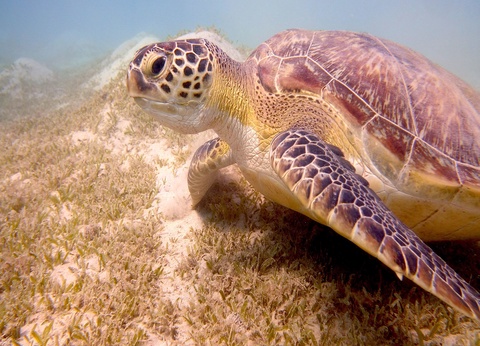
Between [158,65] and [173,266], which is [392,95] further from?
[173,266]

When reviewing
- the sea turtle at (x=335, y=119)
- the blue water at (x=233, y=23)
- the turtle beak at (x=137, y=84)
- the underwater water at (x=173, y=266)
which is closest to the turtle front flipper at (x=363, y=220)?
the sea turtle at (x=335, y=119)

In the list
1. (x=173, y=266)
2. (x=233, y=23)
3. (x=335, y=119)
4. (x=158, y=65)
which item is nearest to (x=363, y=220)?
(x=335, y=119)

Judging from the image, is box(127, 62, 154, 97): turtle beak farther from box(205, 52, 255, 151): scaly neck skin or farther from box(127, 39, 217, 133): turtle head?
box(205, 52, 255, 151): scaly neck skin

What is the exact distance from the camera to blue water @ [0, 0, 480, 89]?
2773cm

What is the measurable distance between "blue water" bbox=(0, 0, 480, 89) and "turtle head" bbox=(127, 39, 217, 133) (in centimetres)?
981

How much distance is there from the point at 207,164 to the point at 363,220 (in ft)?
5.10

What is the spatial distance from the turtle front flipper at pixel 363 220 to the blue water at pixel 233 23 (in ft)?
35.3

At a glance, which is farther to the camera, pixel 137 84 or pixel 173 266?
pixel 173 266

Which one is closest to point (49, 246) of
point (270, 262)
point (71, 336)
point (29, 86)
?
point (71, 336)

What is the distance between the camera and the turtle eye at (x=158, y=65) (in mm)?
1959

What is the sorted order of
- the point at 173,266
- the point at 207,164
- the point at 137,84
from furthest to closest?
the point at 207,164
the point at 173,266
the point at 137,84

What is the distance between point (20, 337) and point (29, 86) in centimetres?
1447

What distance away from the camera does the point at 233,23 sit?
258 ft

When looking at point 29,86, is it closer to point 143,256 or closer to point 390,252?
point 143,256
